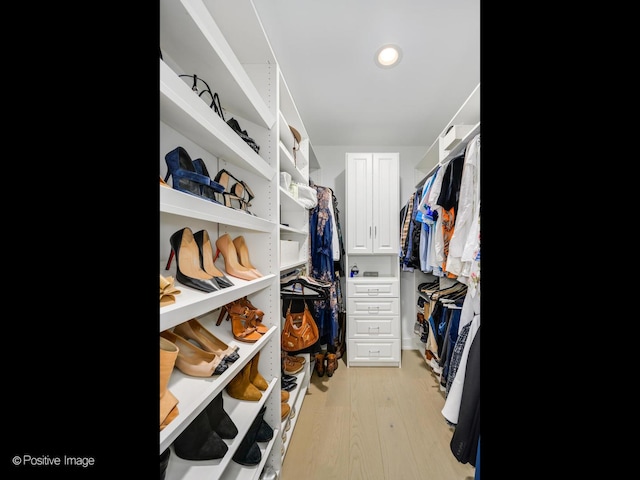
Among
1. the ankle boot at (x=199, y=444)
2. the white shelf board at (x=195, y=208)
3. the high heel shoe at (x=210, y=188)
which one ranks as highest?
the high heel shoe at (x=210, y=188)

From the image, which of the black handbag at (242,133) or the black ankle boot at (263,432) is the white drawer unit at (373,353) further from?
the black handbag at (242,133)

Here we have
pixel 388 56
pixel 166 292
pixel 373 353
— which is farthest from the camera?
pixel 373 353

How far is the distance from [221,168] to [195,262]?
0.54 meters

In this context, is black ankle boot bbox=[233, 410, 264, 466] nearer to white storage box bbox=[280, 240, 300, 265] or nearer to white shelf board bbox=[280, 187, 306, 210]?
white storage box bbox=[280, 240, 300, 265]

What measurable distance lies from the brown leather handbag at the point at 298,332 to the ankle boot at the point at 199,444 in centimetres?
87

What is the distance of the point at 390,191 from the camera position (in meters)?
2.94

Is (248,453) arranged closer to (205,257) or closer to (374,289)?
(205,257)

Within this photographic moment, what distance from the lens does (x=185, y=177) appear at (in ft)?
2.95

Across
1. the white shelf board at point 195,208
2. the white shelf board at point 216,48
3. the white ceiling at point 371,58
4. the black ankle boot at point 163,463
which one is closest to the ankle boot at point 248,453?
the black ankle boot at point 163,463

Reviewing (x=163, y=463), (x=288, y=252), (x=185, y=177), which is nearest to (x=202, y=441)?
→ (x=163, y=463)

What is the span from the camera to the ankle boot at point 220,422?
1.02 metres
